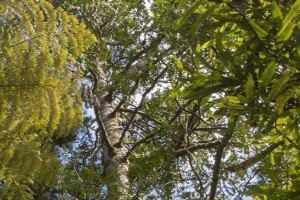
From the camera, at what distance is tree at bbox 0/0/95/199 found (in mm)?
3314

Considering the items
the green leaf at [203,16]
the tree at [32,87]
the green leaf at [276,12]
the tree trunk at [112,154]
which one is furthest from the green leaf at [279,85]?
the tree trunk at [112,154]

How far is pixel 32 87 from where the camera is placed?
3.30 meters

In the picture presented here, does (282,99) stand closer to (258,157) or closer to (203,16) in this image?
(258,157)

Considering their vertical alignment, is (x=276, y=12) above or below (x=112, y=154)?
below

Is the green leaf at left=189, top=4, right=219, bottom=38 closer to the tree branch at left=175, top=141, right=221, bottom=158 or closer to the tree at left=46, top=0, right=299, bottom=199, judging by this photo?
the tree at left=46, top=0, right=299, bottom=199

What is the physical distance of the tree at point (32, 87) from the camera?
3314 millimetres

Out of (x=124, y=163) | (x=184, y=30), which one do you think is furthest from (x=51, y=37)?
(x=124, y=163)

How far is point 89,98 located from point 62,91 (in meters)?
2.16

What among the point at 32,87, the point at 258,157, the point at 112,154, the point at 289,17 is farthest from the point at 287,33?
the point at 112,154

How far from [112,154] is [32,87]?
3.15 meters

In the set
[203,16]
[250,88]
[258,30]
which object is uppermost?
[203,16]

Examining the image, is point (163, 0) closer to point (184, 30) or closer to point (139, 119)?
point (184, 30)

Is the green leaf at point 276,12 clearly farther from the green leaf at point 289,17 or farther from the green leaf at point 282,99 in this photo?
the green leaf at point 282,99

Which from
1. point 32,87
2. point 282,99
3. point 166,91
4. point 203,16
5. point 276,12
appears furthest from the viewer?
point 166,91
